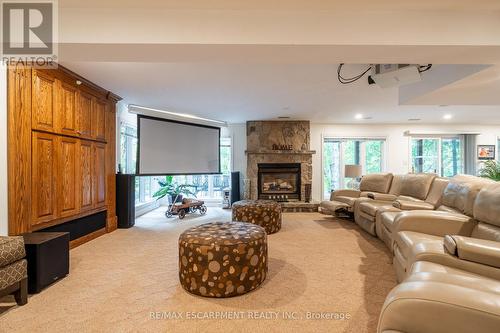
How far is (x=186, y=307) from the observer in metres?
1.89

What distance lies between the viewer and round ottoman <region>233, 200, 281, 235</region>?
12.8 feet

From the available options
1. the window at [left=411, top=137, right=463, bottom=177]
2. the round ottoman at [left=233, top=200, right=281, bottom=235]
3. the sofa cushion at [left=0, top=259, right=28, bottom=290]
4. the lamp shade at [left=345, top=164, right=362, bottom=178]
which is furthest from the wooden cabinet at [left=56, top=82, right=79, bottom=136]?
the window at [left=411, top=137, right=463, bottom=177]

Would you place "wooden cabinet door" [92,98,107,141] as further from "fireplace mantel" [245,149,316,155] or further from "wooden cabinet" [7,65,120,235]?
"fireplace mantel" [245,149,316,155]

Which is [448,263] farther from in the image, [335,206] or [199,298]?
[335,206]

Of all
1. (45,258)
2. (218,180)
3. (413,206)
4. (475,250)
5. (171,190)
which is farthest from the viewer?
(218,180)

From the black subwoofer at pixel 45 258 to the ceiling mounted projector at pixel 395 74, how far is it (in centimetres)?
370

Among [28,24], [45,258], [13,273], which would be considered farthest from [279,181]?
[28,24]

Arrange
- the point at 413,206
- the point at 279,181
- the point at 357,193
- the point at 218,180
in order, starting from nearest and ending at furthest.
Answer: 1. the point at 413,206
2. the point at 357,193
3. the point at 279,181
4. the point at 218,180

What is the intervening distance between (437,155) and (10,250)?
855cm

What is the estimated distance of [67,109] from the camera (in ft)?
10.2

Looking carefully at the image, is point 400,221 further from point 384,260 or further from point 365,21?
point 365,21

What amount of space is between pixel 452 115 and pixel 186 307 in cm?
666

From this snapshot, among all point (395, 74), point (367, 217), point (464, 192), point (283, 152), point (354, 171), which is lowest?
point (367, 217)

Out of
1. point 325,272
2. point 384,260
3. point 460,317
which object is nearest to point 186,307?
point 325,272
